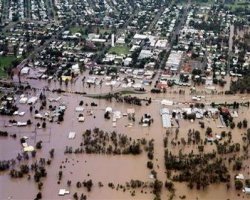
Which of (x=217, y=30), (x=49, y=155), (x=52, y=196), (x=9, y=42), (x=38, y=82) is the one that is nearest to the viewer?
(x=52, y=196)

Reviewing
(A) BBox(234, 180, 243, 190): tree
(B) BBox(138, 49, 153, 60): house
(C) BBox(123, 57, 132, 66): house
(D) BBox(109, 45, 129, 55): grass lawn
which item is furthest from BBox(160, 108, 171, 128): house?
(D) BBox(109, 45, 129, 55): grass lawn

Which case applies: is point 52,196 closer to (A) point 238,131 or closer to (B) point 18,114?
(B) point 18,114

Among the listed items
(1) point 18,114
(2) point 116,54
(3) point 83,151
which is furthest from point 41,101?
(2) point 116,54

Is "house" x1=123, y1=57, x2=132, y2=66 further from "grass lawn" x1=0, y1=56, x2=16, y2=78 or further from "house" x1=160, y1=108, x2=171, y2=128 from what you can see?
"grass lawn" x1=0, y1=56, x2=16, y2=78

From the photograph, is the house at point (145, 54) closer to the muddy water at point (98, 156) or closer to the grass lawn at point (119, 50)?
the grass lawn at point (119, 50)

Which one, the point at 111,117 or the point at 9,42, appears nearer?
the point at 111,117

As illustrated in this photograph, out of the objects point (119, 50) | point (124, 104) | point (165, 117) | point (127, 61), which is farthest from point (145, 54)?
point (165, 117)

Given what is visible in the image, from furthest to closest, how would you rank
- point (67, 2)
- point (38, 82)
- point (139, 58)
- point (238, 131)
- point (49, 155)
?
1. point (67, 2)
2. point (139, 58)
3. point (38, 82)
4. point (238, 131)
5. point (49, 155)
